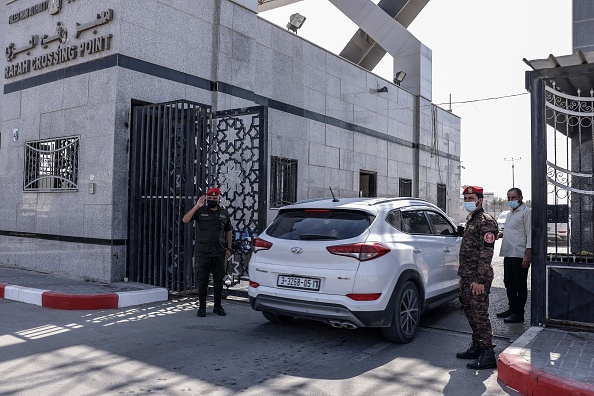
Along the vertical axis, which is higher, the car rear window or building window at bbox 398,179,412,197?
building window at bbox 398,179,412,197

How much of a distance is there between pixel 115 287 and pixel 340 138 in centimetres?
804

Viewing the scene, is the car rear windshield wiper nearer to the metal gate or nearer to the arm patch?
the arm patch

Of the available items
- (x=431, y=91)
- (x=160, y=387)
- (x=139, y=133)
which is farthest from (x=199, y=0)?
(x=431, y=91)

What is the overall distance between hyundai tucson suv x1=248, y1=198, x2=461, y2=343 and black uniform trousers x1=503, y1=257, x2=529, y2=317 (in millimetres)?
1278

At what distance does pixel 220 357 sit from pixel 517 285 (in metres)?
4.20

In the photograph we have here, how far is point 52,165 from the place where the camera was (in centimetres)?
987

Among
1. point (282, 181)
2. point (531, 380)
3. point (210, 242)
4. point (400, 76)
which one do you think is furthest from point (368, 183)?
point (531, 380)

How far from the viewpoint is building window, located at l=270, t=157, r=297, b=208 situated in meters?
11.9

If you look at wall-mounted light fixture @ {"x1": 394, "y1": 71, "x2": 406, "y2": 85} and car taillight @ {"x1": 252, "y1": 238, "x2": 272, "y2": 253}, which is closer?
car taillight @ {"x1": 252, "y1": 238, "x2": 272, "y2": 253}

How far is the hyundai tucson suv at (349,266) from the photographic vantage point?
16.9 feet

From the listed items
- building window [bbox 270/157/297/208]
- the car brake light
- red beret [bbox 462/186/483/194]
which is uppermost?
building window [bbox 270/157/297/208]

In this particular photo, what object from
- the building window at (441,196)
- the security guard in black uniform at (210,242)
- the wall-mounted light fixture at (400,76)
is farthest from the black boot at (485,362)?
the building window at (441,196)

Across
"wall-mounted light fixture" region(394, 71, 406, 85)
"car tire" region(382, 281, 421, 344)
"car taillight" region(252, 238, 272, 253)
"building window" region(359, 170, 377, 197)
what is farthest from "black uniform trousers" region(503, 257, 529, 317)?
"wall-mounted light fixture" region(394, 71, 406, 85)

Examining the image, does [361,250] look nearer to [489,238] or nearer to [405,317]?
[405,317]
